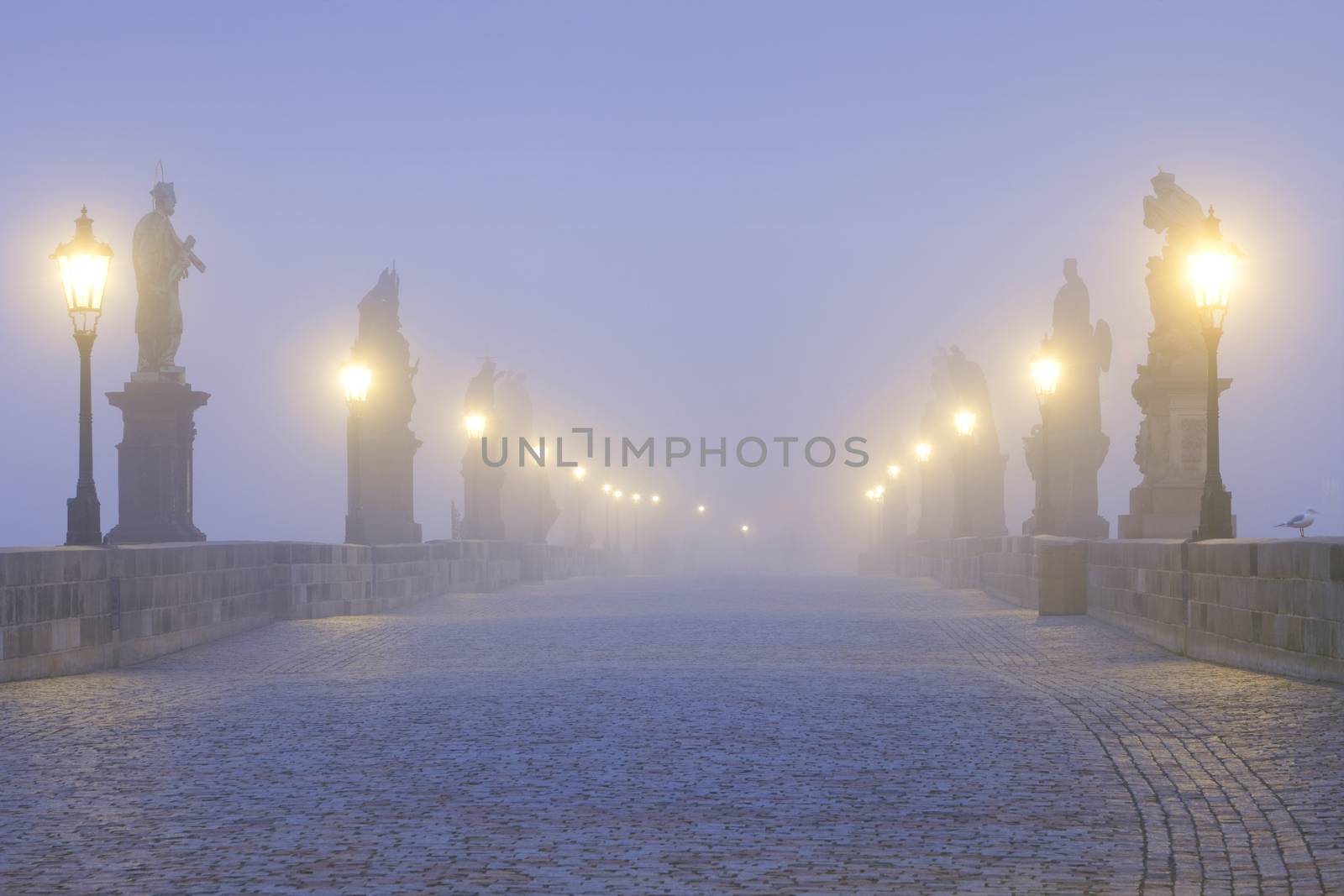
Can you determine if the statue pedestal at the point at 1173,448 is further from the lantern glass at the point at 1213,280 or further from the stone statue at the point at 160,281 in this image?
the stone statue at the point at 160,281

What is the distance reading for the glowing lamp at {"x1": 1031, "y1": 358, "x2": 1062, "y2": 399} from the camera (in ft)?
90.6

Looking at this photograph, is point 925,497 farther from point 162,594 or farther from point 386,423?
point 162,594

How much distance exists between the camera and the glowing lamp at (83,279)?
51.2ft

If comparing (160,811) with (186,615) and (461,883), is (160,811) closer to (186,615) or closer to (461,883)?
(461,883)

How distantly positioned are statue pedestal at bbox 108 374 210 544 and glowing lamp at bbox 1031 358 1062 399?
1387 centimetres

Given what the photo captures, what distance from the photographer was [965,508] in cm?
3906

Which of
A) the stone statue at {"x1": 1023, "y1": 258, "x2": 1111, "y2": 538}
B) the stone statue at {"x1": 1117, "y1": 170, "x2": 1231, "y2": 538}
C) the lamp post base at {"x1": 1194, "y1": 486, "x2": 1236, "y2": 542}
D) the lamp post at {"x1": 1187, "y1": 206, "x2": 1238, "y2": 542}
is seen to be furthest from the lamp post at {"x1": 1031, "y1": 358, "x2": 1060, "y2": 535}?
the lamp post base at {"x1": 1194, "y1": 486, "x2": 1236, "y2": 542}

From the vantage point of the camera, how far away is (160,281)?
24672mm

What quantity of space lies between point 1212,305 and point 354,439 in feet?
49.8

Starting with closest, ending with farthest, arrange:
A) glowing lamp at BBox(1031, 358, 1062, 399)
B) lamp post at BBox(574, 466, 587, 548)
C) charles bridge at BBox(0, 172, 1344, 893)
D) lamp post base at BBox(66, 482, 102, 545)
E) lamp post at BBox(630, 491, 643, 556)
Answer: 1. charles bridge at BBox(0, 172, 1344, 893)
2. lamp post base at BBox(66, 482, 102, 545)
3. glowing lamp at BBox(1031, 358, 1062, 399)
4. lamp post at BBox(574, 466, 587, 548)
5. lamp post at BBox(630, 491, 643, 556)

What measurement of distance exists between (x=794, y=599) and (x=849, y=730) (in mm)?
20316

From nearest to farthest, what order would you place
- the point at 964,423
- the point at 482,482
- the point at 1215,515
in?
the point at 1215,515
the point at 964,423
the point at 482,482

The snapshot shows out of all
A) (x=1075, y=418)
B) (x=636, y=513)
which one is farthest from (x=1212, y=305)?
(x=636, y=513)

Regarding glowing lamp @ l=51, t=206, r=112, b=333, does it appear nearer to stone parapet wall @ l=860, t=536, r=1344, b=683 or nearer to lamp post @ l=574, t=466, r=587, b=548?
stone parapet wall @ l=860, t=536, r=1344, b=683
